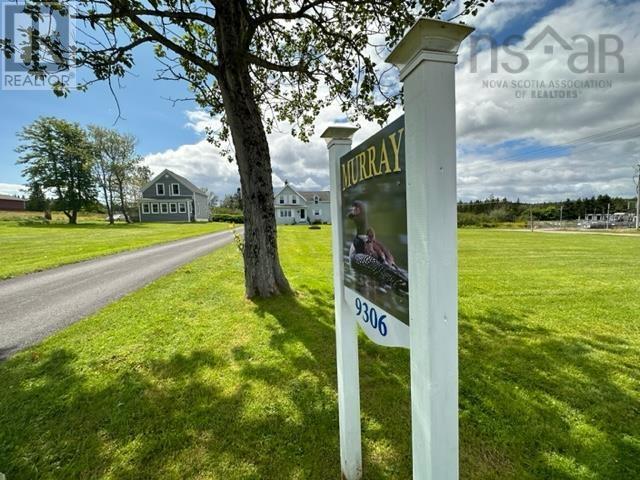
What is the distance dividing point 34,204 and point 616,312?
54.6 meters

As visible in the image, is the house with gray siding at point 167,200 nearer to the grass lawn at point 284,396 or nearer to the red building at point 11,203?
the red building at point 11,203

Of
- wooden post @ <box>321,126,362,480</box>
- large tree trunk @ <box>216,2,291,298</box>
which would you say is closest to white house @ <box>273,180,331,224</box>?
large tree trunk @ <box>216,2,291,298</box>

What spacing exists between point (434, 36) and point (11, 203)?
274ft

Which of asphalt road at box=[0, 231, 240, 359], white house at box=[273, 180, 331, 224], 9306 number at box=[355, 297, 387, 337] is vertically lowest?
asphalt road at box=[0, 231, 240, 359]

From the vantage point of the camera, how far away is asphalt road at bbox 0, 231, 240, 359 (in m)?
4.71

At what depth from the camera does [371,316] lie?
167cm

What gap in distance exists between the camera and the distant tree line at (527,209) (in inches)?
1844

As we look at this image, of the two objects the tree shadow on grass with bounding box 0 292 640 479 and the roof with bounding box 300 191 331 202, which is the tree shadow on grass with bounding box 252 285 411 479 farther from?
the roof with bounding box 300 191 331 202

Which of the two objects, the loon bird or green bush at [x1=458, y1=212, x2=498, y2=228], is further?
green bush at [x1=458, y1=212, x2=498, y2=228]

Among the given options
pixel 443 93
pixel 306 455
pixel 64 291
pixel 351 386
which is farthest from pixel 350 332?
pixel 64 291

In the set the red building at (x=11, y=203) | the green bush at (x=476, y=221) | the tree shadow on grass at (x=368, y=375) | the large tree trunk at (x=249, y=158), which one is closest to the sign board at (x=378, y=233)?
the tree shadow on grass at (x=368, y=375)

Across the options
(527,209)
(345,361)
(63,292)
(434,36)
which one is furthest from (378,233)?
(527,209)

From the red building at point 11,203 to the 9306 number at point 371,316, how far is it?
8062 centimetres

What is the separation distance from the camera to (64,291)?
6762mm
